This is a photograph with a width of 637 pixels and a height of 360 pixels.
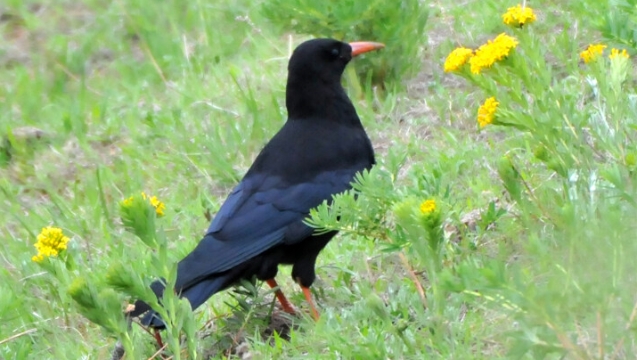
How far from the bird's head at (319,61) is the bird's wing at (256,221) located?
63cm

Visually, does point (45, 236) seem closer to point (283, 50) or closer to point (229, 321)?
point (229, 321)

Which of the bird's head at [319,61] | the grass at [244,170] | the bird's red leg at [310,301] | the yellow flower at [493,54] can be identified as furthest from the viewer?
the bird's head at [319,61]

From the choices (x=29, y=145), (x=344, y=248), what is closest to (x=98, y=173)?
(x=29, y=145)

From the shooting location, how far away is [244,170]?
6305mm

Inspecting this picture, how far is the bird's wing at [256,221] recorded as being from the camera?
4281 millimetres

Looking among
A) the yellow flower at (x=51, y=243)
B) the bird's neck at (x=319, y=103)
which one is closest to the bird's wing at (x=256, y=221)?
the bird's neck at (x=319, y=103)

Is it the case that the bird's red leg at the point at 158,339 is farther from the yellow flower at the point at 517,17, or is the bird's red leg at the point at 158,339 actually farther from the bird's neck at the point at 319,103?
the yellow flower at the point at 517,17

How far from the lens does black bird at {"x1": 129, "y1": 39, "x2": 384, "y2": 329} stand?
4.30 meters

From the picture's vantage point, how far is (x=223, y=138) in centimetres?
658

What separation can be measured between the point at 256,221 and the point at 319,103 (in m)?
0.90

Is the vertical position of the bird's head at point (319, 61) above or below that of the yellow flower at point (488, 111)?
below

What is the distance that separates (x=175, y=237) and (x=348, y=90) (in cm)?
142

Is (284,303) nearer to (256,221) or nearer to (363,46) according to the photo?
(256,221)

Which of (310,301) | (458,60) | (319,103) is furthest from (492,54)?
(319,103)
